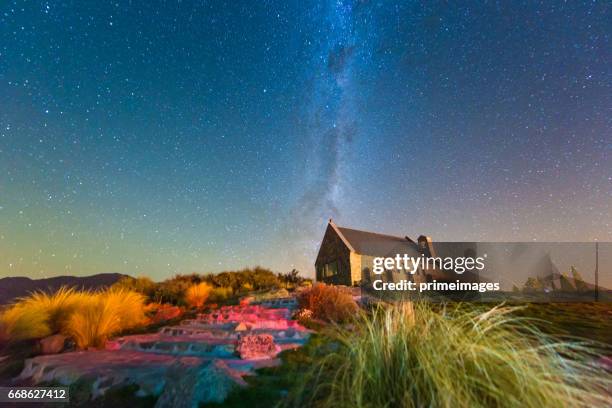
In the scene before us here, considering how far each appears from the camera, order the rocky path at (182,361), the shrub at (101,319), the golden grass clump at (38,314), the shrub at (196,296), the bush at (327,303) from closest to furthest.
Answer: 1. the rocky path at (182,361)
2. the shrub at (101,319)
3. the golden grass clump at (38,314)
4. the bush at (327,303)
5. the shrub at (196,296)

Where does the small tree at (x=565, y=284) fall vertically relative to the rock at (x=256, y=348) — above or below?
below

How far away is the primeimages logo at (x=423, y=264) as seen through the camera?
842 inches

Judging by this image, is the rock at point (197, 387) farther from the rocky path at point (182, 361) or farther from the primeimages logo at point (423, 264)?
the primeimages logo at point (423, 264)

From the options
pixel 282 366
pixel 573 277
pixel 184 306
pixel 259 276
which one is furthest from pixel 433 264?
pixel 282 366

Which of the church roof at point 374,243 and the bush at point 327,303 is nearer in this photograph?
the bush at point 327,303

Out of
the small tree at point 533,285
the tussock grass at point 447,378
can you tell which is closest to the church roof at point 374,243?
the small tree at point 533,285

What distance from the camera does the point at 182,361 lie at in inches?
223

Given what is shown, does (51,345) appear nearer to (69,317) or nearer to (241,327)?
(69,317)

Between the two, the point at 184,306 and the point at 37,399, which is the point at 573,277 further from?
the point at 37,399

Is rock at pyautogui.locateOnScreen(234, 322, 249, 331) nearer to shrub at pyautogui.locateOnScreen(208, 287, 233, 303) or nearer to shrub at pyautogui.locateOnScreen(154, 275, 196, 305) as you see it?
shrub at pyautogui.locateOnScreen(154, 275, 196, 305)

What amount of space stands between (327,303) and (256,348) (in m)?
4.81

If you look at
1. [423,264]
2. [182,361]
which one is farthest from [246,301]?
[423,264]

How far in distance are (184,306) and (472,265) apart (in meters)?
18.7

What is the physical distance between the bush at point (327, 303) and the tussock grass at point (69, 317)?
5342 mm
